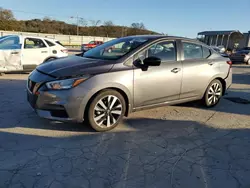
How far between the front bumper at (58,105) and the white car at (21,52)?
17.5 feet

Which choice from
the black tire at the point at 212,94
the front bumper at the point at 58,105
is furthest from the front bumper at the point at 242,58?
the front bumper at the point at 58,105

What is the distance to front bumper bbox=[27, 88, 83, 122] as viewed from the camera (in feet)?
11.2

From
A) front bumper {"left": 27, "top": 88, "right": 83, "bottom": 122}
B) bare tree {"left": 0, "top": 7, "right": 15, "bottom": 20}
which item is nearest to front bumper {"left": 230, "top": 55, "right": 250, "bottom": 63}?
front bumper {"left": 27, "top": 88, "right": 83, "bottom": 122}

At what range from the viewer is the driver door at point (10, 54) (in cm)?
798

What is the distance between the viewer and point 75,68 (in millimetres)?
3613

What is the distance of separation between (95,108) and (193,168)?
1703 millimetres

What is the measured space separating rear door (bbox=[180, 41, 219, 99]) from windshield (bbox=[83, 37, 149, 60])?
0.98 metres

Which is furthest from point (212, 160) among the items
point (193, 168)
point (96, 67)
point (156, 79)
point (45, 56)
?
point (45, 56)

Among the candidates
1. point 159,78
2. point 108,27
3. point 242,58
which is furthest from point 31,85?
point 108,27

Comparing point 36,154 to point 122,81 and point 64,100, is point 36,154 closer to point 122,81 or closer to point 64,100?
point 64,100

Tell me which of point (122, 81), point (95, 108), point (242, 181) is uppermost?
point (122, 81)

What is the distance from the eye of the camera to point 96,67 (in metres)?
3.66

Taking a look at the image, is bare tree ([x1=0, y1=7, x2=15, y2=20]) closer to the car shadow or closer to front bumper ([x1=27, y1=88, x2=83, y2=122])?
front bumper ([x1=27, y1=88, x2=83, y2=122])

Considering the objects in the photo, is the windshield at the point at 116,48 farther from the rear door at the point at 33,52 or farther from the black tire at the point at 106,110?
the rear door at the point at 33,52
